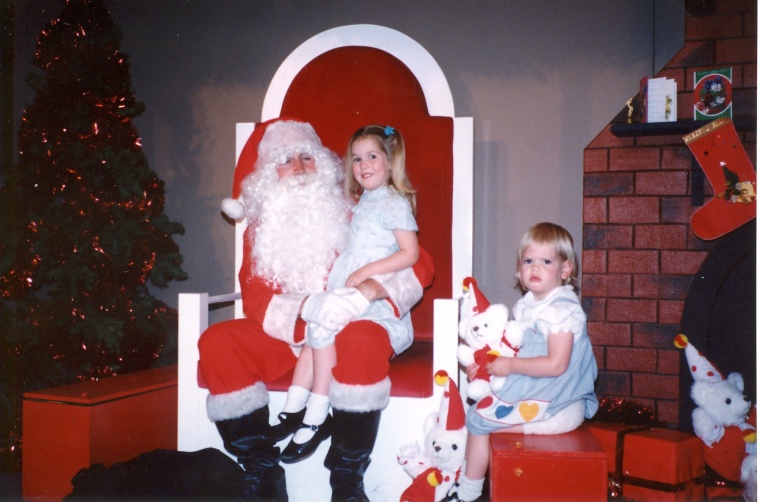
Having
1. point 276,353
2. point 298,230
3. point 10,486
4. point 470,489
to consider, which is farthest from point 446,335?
point 10,486

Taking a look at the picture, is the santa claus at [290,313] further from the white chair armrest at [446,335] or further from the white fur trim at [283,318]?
the white chair armrest at [446,335]

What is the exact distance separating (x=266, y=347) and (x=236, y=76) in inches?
66.7

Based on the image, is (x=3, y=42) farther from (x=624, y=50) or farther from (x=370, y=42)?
(x=624, y=50)

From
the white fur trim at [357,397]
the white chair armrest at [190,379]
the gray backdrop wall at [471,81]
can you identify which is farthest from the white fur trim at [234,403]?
the gray backdrop wall at [471,81]

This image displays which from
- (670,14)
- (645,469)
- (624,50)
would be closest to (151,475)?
(645,469)

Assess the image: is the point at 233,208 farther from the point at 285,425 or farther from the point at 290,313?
the point at 285,425

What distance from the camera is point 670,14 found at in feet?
7.75

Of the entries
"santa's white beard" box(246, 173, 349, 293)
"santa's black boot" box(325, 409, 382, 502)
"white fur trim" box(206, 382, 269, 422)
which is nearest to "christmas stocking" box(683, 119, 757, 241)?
"santa's white beard" box(246, 173, 349, 293)

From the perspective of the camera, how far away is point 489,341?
1.60 metres

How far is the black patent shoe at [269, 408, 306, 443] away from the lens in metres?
1.68

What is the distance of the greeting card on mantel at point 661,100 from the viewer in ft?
7.01

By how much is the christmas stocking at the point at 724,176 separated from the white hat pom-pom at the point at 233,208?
163 centimetres

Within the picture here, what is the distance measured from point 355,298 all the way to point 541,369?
55cm

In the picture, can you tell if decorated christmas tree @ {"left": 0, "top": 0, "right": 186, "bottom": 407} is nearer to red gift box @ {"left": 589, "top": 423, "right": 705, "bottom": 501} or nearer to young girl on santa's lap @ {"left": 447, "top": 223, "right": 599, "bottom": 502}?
young girl on santa's lap @ {"left": 447, "top": 223, "right": 599, "bottom": 502}
